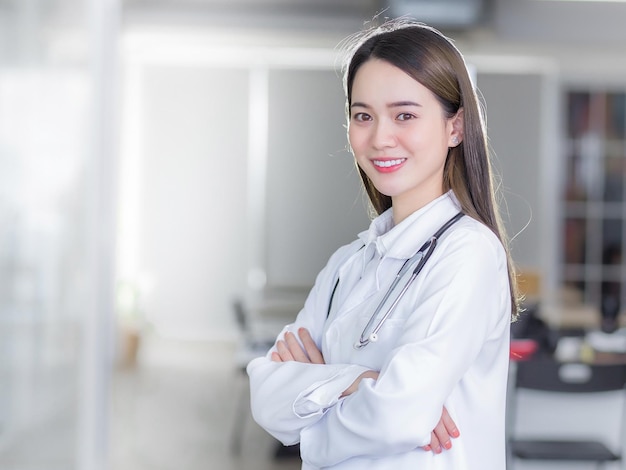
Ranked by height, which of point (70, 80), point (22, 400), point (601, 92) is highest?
point (601, 92)

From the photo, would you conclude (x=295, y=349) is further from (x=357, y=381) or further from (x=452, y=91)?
(x=452, y=91)

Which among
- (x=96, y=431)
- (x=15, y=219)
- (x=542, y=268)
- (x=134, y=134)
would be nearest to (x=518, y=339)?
(x=96, y=431)

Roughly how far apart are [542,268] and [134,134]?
13.5 feet

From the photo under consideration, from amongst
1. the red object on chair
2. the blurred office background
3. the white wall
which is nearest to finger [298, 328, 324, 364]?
the red object on chair

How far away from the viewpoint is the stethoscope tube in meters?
1.38

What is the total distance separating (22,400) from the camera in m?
3.51

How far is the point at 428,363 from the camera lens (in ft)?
4.20

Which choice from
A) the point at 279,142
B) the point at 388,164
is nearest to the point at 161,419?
the point at 279,142

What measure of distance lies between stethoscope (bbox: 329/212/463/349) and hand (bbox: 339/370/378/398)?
0.05m

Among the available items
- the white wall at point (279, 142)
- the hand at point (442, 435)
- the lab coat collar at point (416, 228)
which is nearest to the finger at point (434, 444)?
the hand at point (442, 435)

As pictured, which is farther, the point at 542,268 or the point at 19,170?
the point at 542,268

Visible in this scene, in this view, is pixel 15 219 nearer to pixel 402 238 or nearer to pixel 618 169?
pixel 402 238

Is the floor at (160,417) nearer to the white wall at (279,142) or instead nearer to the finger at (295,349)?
the white wall at (279,142)

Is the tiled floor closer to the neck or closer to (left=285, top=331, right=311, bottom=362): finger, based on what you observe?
(left=285, top=331, right=311, bottom=362): finger
